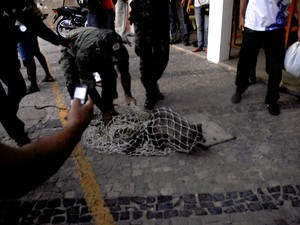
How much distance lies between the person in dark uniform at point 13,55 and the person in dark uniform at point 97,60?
0.27 metres

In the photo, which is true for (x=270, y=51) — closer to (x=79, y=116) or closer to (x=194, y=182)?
(x=194, y=182)

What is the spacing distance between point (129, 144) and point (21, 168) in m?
2.27

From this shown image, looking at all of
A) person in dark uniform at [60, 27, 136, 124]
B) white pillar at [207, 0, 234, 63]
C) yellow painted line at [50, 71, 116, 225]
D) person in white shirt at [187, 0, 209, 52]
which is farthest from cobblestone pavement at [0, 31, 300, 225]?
person in white shirt at [187, 0, 209, 52]

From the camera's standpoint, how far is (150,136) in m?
3.36

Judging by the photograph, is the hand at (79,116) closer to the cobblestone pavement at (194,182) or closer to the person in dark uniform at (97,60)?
the cobblestone pavement at (194,182)

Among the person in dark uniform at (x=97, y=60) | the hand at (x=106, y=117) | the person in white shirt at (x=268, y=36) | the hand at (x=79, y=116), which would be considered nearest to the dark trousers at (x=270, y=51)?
the person in white shirt at (x=268, y=36)

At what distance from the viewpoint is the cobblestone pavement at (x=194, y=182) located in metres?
2.44

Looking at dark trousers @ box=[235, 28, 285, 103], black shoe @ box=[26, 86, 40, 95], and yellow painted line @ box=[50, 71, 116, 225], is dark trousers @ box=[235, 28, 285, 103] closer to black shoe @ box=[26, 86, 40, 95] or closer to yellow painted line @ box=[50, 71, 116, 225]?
yellow painted line @ box=[50, 71, 116, 225]

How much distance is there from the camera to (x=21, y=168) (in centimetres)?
109

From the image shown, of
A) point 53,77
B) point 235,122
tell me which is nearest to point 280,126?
point 235,122

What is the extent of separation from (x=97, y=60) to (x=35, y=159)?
8.06 feet

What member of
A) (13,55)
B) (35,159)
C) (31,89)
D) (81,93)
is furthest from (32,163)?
(31,89)

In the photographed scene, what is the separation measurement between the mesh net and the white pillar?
3164 millimetres

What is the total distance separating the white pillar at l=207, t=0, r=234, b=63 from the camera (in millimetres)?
5775
